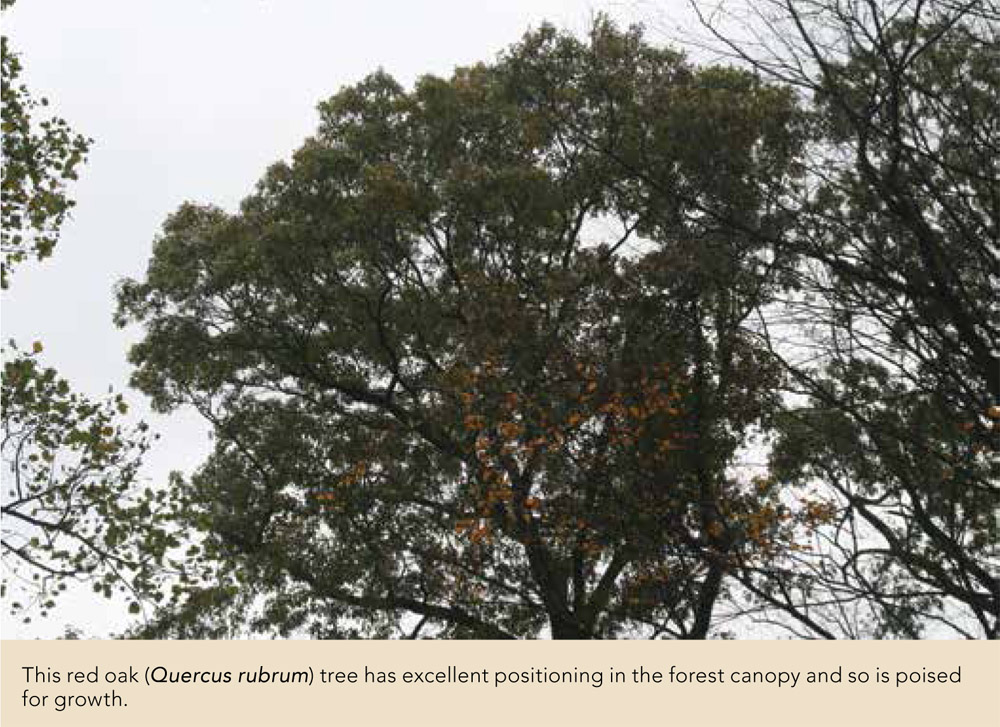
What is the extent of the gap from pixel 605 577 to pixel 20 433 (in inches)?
295

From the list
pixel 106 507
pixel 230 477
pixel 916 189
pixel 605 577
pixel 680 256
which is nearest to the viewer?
pixel 106 507

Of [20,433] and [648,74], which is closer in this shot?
[20,433]

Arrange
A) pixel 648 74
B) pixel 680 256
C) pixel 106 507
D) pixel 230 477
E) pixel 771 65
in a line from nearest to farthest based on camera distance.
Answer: pixel 771 65 < pixel 106 507 < pixel 680 256 < pixel 648 74 < pixel 230 477

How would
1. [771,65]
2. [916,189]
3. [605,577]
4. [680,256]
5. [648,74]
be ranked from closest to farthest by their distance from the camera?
[771,65] < [916,189] < [680,256] < [605,577] < [648,74]

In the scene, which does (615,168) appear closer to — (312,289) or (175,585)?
(312,289)

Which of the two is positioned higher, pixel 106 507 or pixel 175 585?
pixel 106 507

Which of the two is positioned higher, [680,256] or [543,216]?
[543,216]

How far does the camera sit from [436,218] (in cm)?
1465

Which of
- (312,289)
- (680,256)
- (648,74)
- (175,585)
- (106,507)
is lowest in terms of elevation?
(175,585)

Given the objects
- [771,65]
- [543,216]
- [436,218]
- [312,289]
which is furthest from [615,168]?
[771,65]

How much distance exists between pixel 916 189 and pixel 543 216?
6.81m

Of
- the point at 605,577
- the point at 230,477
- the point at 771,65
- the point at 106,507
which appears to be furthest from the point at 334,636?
the point at 771,65

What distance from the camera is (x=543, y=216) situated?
1448 cm

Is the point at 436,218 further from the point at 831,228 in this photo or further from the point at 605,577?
the point at 831,228
